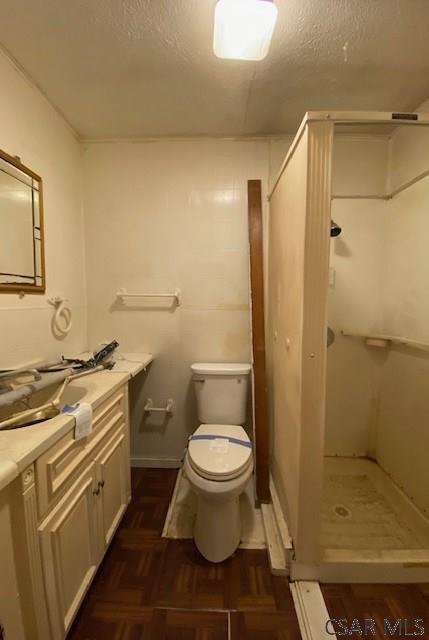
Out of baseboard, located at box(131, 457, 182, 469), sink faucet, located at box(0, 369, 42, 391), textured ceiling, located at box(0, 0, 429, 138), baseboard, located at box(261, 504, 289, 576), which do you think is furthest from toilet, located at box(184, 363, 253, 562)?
textured ceiling, located at box(0, 0, 429, 138)

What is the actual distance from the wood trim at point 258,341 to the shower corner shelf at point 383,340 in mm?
659

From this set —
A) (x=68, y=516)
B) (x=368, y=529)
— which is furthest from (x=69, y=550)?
(x=368, y=529)

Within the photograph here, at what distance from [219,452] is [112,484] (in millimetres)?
526

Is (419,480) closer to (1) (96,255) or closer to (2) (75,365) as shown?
(2) (75,365)

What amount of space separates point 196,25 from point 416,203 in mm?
1408

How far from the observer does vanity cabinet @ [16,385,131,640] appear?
30.2 inches

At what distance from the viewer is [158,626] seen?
1.04 meters

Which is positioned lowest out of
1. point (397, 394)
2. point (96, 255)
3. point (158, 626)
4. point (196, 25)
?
point (158, 626)

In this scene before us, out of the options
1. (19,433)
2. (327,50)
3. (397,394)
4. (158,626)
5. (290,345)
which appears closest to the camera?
(19,433)

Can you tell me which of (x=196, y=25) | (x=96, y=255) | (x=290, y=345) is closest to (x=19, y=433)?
(x=290, y=345)

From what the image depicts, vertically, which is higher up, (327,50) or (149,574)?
(327,50)

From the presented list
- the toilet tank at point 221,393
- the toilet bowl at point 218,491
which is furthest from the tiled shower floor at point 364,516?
the toilet tank at point 221,393

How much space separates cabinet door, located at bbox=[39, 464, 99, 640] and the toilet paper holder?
81 cm

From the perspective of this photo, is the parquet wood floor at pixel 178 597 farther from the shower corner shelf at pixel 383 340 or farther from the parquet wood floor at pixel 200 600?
the shower corner shelf at pixel 383 340
